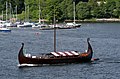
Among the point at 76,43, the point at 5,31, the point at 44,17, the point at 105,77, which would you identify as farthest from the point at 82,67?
the point at 44,17

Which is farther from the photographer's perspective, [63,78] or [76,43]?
[76,43]

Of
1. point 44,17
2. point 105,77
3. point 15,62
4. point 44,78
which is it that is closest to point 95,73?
point 105,77

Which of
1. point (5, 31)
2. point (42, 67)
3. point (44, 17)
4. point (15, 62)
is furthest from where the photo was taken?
point (44, 17)

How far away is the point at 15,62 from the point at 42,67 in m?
6.23

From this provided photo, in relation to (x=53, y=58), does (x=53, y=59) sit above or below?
below

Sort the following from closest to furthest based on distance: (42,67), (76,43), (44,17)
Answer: (42,67)
(76,43)
(44,17)

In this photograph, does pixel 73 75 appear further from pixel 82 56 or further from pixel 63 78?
pixel 82 56

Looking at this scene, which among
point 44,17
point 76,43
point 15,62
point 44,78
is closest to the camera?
point 44,78

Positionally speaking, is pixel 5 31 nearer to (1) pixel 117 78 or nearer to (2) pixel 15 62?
(2) pixel 15 62

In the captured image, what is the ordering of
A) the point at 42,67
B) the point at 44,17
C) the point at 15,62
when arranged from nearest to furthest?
1. the point at 42,67
2. the point at 15,62
3. the point at 44,17

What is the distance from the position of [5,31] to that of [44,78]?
78663 mm

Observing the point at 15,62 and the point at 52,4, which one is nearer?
the point at 15,62

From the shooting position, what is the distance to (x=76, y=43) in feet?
334

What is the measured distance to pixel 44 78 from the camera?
194 ft
